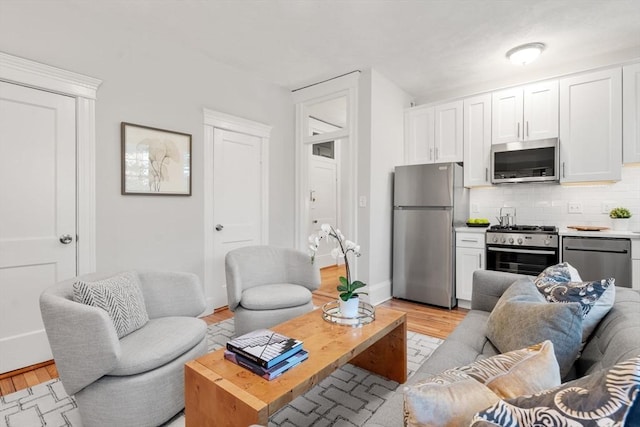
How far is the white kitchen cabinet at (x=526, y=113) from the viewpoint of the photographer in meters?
3.47

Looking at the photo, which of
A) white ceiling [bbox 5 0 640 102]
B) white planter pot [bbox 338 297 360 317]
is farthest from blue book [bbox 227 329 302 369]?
white ceiling [bbox 5 0 640 102]

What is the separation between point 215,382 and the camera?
4.36 ft

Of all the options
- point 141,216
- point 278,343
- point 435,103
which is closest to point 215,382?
point 278,343

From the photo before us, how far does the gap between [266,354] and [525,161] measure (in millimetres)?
3533

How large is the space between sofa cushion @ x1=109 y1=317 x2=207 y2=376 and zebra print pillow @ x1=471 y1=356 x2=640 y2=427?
159 centimetres

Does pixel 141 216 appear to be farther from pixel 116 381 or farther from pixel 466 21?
pixel 466 21

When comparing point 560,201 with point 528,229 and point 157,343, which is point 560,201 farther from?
point 157,343

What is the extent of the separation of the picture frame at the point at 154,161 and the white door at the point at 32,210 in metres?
0.41

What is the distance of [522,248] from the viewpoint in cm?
339

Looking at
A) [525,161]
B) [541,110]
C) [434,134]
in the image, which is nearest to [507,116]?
[541,110]

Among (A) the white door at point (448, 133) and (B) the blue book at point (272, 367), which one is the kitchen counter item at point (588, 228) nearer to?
(A) the white door at point (448, 133)

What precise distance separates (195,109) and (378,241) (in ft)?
8.38

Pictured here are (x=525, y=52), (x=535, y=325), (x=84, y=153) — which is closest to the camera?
(x=535, y=325)

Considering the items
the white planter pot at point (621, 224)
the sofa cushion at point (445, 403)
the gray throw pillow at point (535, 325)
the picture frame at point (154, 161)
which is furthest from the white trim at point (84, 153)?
the white planter pot at point (621, 224)
